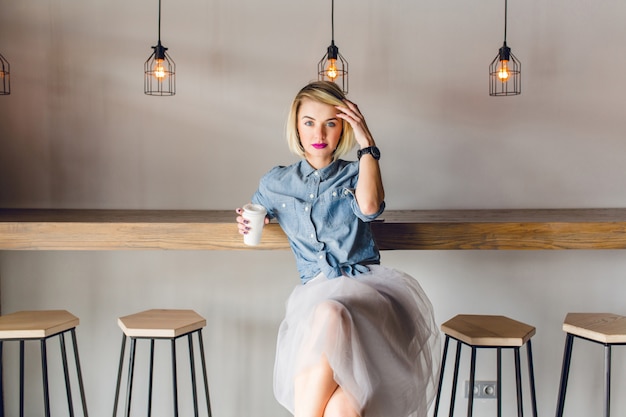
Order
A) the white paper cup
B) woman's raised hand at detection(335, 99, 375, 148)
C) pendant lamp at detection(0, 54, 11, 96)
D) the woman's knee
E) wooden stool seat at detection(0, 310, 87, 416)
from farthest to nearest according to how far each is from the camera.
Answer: pendant lamp at detection(0, 54, 11, 96) → wooden stool seat at detection(0, 310, 87, 416) → the white paper cup → woman's raised hand at detection(335, 99, 375, 148) → the woman's knee

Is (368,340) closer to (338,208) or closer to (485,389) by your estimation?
(338,208)

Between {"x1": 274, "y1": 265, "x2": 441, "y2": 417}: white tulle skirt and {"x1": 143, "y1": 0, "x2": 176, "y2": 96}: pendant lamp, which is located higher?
{"x1": 143, "y1": 0, "x2": 176, "y2": 96}: pendant lamp

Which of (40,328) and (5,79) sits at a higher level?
(5,79)

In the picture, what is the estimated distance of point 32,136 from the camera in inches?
109

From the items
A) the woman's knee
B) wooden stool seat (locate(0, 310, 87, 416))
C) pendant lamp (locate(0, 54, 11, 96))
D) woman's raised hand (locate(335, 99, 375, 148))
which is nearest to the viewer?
the woman's knee

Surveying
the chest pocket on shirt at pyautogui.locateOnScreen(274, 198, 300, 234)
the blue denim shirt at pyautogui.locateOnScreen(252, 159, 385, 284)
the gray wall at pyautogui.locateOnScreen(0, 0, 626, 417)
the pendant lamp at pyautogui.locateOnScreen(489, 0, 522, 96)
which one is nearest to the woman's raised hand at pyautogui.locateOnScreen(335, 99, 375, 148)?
the blue denim shirt at pyautogui.locateOnScreen(252, 159, 385, 284)

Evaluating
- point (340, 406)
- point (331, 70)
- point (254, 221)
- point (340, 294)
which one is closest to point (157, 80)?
point (331, 70)

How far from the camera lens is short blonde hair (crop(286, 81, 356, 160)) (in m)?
1.88

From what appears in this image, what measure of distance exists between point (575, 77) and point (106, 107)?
88.0 inches

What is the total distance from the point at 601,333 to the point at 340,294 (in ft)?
3.13

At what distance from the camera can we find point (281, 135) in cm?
276

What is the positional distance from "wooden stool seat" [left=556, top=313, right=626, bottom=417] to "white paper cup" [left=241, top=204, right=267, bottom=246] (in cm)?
117

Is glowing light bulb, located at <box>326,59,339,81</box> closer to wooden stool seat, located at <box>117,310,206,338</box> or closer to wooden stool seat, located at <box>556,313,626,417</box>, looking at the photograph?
wooden stool seat, located at <box>117,310,206,338</box>

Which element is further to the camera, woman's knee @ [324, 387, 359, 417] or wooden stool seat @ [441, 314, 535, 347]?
wooden stool seat @ [441, 314, 535, 347]
